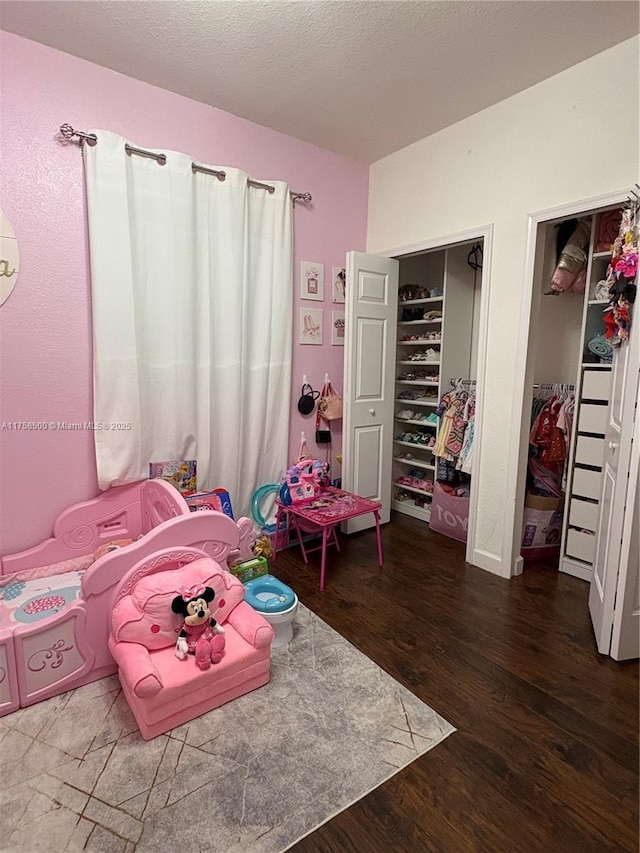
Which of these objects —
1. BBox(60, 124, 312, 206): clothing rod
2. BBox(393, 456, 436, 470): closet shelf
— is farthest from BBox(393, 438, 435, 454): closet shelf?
BBox(60, 124, 312, 206): clothing rod

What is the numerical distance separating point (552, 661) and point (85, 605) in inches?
80.2

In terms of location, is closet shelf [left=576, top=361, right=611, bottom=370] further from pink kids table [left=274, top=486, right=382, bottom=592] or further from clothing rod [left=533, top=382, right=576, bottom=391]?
pink kids table [left=274, top=486, right=382, bottom=592]

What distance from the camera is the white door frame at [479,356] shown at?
280cm

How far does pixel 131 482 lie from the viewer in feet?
8.67

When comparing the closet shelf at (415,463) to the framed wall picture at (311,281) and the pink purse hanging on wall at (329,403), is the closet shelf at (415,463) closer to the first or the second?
the pink purse hanging on wall at (329,403)

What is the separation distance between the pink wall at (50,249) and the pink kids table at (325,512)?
4.04 feet

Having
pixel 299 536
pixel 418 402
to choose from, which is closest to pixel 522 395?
pixel 418 402

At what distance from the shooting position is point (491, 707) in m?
1.80

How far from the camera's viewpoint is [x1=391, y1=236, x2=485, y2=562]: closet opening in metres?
3.40

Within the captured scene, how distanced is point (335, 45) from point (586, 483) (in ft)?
8.91

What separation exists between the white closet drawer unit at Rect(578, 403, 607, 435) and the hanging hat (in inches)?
68.5

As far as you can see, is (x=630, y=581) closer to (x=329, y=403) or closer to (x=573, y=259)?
(x=573, y=259)

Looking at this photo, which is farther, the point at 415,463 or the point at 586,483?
the point at 415,463

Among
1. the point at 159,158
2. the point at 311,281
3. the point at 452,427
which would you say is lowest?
the point at 452,427
